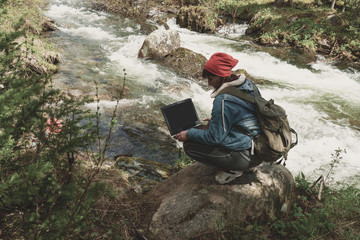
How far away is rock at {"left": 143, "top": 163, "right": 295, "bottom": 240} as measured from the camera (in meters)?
2.93

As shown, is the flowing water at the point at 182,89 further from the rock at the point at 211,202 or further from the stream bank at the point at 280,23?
the rock at the point at 211,202

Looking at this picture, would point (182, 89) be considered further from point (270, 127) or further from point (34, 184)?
point (34, 184)

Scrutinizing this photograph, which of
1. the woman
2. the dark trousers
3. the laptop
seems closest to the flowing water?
the laptop

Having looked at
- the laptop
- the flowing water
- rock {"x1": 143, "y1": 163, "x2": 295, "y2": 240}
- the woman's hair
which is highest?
the woman's hair

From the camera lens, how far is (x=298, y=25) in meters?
16.1

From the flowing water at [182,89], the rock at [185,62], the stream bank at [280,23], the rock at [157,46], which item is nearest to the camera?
the flowing water at [182,89]

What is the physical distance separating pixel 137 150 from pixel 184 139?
2.85m

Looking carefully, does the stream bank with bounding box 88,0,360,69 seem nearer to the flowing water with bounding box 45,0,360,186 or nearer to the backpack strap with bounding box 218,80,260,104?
the flowing water with bounding box 45,0,360,186

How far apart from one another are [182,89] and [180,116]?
5.78 m

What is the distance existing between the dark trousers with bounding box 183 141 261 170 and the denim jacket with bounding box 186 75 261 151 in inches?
3.3

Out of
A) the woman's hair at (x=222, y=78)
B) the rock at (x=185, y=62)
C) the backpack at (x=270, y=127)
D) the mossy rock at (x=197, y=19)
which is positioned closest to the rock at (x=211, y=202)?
the backpack at (x=270, y=127)

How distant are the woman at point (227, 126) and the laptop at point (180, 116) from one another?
0.28 metres

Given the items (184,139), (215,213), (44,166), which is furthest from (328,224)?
(44,166)

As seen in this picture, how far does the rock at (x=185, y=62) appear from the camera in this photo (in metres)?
A: 10.4
